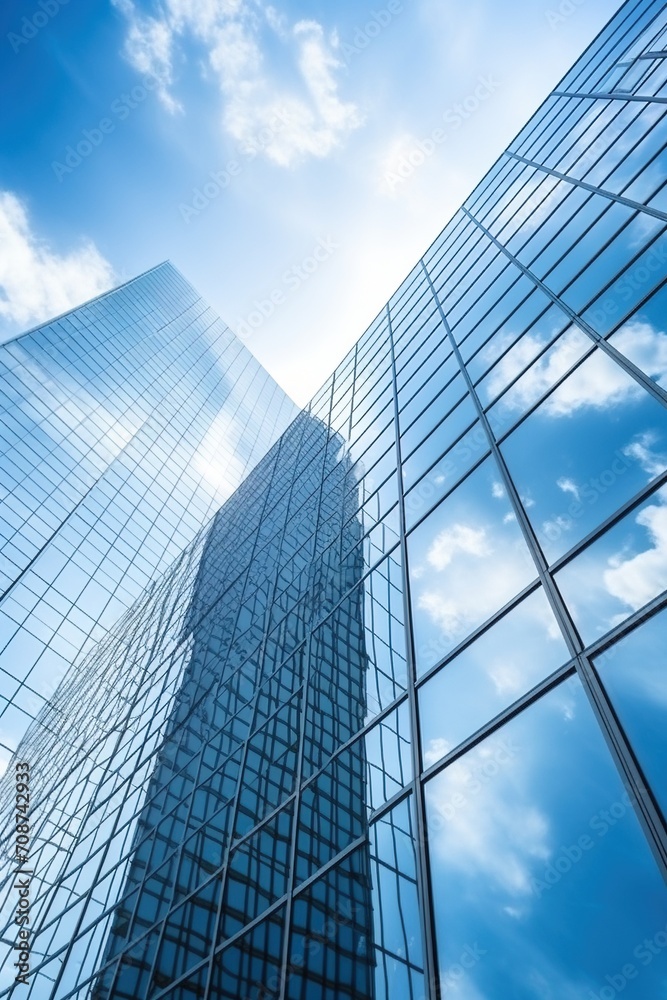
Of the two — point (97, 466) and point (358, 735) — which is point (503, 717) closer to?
point (358, 735)

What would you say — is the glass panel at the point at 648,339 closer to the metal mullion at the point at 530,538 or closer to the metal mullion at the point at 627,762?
the metal mullion at the point at 530,538

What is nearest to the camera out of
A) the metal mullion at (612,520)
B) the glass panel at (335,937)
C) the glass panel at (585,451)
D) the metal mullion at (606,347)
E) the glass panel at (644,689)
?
the glass panel at (644,689)

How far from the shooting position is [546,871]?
16.5ft

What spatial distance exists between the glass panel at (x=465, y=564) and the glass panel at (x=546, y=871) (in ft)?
5.88

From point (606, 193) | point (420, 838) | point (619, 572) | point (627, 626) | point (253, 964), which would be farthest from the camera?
point (606, 193)

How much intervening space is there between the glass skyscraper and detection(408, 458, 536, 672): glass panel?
0.06 m

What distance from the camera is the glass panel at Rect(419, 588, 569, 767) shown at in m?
6.25

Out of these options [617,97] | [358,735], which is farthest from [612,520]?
[617,97]

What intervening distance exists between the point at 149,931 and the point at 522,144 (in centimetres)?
2882

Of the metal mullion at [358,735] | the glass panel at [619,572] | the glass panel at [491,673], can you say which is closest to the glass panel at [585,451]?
the glass panel at [619,572]

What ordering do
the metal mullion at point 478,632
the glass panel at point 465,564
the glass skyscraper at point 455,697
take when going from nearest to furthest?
1. the glass skyscraper at point 455,697
2. the metal mullion at point 478,632
3. the glass panel at point 465,564

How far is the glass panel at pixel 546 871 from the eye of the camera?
4.30m

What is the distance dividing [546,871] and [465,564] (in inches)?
167

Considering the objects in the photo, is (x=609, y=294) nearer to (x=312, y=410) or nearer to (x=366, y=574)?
(x=366, y=574)
